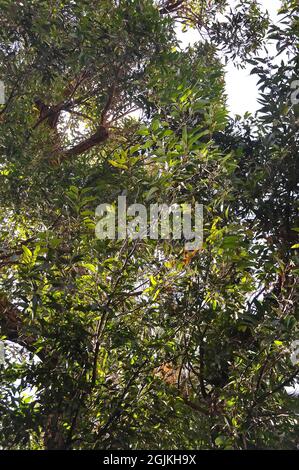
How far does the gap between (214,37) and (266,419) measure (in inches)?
266

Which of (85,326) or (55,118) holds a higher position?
(55,118)

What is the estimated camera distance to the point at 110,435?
12.7 feet

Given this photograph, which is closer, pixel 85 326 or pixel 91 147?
pixel 85 326

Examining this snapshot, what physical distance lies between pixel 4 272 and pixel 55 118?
2.73 m

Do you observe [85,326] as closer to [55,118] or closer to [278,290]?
[278,290]

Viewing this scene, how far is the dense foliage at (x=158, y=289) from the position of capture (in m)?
4.00

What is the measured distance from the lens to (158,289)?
4117 mm

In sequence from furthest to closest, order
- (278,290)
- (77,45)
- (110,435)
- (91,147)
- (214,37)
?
(214,37), (91,147), (77,45), (278,290), (110,435)

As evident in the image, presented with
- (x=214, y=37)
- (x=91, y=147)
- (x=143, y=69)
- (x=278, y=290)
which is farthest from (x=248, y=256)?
(x=214, y=37)

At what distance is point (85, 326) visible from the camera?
4.10 meters

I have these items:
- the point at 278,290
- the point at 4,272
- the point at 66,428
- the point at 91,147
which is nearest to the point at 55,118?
the point at 91,147

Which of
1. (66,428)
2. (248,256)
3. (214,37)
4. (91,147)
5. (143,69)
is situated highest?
(214,37)

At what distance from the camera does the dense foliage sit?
4004 millimetres

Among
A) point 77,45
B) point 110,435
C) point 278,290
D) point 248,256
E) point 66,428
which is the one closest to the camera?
point 110,435
